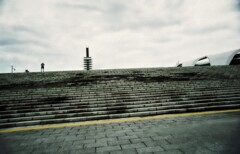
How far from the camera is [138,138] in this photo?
12.4 ft

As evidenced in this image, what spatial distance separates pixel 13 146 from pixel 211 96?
772 centimetres

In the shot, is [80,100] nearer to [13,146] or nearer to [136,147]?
[13,146]

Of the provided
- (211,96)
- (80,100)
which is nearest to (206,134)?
(211,96)

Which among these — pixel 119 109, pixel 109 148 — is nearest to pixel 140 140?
pixel 109 148

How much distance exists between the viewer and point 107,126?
193 inches

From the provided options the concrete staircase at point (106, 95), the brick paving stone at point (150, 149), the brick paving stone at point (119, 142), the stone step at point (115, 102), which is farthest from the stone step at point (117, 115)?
the brick paving stone at point (150, 149)

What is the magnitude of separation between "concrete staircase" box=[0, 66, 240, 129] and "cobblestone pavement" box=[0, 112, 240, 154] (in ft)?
3.69

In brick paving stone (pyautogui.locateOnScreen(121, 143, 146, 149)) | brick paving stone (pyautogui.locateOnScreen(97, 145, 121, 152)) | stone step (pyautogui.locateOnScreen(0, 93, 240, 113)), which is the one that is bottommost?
brick paving stone (pyautogui.locateOnScreen(97, 145, 121, 152))

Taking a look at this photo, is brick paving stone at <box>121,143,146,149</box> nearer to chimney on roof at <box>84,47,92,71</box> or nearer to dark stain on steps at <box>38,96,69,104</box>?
dark stain on steps at <box>38,96,69,104</box>

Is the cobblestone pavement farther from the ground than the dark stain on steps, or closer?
closer

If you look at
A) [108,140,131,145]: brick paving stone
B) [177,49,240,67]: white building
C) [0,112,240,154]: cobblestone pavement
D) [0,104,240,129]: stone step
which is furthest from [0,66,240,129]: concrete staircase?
[177,49,240,67]: white building

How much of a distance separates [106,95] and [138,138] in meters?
4.27

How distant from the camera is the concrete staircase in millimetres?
6062

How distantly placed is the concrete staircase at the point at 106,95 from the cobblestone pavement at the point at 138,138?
3.69 ft
